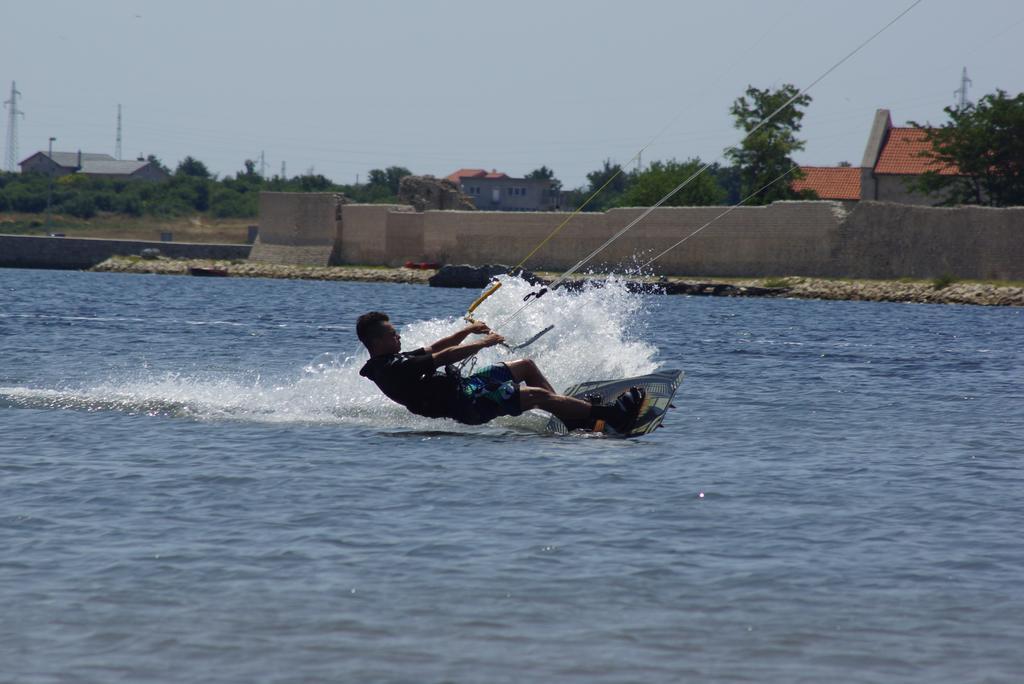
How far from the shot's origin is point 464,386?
10438 mm

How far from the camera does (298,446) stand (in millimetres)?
10078

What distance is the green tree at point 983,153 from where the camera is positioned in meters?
52.4

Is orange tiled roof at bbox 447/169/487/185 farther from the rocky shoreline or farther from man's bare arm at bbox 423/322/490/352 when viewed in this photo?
man's bare arm at bbox 423/322/490/352

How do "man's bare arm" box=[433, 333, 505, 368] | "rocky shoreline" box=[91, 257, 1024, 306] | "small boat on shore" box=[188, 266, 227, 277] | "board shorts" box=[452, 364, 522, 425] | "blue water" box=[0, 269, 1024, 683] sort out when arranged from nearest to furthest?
"blue water" box=[0, 269, 1024, 683] → "man's bare arm" box=[433, 333, 505, 368] → "board shorts" box=[452, 364, 522, 425] → "rocky shoreline" box=[91, 257, 1024, 306] → "small boat on shore" box=[188, 266, 227, 277]

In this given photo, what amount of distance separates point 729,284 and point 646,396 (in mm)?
39309

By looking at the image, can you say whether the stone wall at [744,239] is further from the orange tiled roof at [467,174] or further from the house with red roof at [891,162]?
the orange tiled roof at [467,174]

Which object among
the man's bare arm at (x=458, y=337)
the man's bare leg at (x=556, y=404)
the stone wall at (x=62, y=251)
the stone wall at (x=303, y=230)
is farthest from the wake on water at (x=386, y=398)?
the stone wall at (x=62, y=251)

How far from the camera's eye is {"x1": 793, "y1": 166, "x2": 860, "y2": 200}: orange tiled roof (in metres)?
66.7

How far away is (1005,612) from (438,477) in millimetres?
3897

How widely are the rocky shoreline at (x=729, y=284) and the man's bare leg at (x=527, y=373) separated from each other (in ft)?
110

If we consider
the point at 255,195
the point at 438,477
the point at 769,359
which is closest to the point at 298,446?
the point at 438,477

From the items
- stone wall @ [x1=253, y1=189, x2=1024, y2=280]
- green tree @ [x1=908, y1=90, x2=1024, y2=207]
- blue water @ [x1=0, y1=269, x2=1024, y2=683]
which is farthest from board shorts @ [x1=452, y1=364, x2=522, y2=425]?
green tree @ [x1=908, y1=90, x2=1024, y2=207]

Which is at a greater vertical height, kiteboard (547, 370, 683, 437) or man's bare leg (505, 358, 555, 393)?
man's bare leg (505, 358, 555, 393)

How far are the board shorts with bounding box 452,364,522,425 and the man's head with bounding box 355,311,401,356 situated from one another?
0.65m
